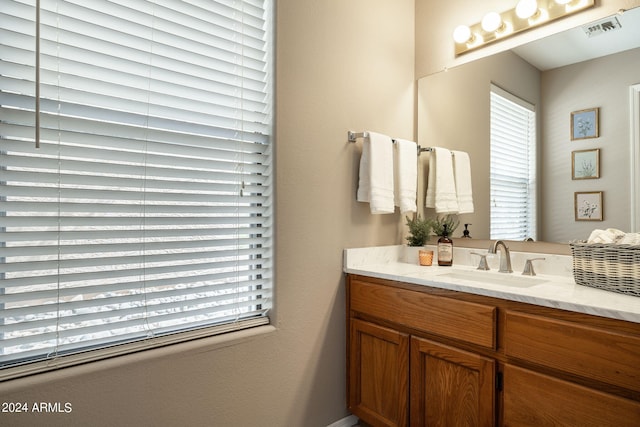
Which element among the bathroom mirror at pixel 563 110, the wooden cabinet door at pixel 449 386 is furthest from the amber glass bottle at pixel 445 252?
the wooden cabinet door at pixel 449 386

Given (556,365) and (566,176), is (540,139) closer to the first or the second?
(566,176)

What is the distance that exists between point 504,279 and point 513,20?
1.27 m

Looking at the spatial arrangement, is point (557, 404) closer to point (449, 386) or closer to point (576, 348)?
point (576, 348)

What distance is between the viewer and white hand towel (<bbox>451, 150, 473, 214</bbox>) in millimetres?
1991

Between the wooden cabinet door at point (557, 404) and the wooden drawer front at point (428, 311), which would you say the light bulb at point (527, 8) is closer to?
the wooden drawer front at point (428, 311)

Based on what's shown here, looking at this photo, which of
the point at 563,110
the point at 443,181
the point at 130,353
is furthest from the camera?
the point at 443,181

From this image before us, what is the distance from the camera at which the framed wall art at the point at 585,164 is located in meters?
1.55

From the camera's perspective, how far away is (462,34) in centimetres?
196

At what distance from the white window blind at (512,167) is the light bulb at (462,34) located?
11.7 inches

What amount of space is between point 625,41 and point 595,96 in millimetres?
222

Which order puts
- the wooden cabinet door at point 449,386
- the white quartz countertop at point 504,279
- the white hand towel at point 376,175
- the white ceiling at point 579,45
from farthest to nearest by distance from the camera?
the white hand towel at point 376,175 → the white ceiling at point 579,45 → the wooden cabinet door at point 449,386 → the white quartz countertop at point 504,279

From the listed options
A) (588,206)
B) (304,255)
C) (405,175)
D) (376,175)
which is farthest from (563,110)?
(304,255)

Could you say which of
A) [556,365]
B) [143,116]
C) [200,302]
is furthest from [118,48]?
[556,365]

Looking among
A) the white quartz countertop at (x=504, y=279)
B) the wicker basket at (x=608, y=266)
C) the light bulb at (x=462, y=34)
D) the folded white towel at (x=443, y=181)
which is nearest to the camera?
the white quartz countertop at (x=504, y=279)
